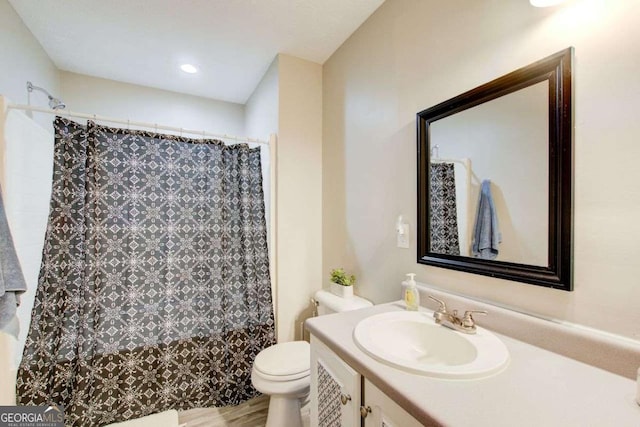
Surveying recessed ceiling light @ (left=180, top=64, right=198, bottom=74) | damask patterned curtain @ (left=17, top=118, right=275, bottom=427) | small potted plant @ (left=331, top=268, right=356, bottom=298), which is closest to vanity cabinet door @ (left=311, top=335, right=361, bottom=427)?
small potted plant @ (left=331, top=268, right=356, bottom=298)

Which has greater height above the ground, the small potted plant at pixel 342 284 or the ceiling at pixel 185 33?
the ceiling at pixel 185 33

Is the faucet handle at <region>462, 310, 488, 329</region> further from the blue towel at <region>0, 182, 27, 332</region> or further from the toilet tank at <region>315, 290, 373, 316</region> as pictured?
the blue towel at <region>0, 182, 27, 332</region>

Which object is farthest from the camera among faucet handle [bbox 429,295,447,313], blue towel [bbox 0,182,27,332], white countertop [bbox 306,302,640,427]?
blue towel [bbox 0,182,27,332]

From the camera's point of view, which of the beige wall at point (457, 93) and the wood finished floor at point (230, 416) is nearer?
the beige wall at point (457, 93)

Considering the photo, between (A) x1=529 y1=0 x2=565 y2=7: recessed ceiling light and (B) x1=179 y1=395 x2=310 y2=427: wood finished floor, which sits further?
(B) x1=179 y1=395 x2=310 y2=427: wood finished floor

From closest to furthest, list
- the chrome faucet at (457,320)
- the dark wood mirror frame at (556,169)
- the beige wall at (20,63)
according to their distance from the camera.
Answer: the dark wood mirror frame at (556,169) < the chrome faucet at (457,320) < the beige wall at (20,63)

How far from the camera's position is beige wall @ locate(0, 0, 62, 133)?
1550 mm

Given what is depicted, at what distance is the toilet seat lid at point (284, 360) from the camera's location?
1.50 meters

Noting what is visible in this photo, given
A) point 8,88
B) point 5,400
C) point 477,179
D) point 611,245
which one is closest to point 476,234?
point 477,179

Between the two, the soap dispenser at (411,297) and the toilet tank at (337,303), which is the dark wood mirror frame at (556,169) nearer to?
the soap dispenser at (411,297)

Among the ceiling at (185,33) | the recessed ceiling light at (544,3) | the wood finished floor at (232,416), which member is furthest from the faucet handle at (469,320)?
the ceiling at (185,33)

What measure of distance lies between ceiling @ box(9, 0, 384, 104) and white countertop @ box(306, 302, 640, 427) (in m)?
1.85

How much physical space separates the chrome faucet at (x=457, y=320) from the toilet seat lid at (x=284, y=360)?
0.84 meters

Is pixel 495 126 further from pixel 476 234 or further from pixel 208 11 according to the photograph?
pixel 208 11
